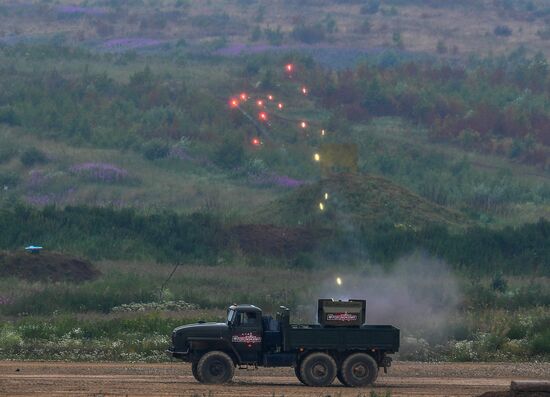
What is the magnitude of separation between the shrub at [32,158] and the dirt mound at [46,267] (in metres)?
24.7

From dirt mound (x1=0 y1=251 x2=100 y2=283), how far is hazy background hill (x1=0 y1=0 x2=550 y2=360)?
16 cm

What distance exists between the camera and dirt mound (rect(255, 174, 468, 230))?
194ft

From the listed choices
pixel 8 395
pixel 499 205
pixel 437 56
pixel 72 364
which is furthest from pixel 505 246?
pixel 437 56

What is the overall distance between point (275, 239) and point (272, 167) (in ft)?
66.0

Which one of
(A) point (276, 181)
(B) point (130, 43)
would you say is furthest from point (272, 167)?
(B) point (130, 43)

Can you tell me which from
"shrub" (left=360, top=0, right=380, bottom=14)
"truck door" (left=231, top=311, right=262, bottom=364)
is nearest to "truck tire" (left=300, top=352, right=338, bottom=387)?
"truck door" (left=231, top=311, right=262, bottom=364)

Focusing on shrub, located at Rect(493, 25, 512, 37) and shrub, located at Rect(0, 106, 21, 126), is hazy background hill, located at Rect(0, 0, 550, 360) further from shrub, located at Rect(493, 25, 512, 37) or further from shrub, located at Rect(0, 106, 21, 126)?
shrub, located at Rect(493, 25, 512, 37)

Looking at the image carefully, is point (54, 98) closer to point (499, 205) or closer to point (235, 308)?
point (499, 205)

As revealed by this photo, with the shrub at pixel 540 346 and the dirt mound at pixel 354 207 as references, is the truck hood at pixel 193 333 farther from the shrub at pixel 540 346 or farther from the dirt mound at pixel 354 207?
the dirt mound at pixel 354 207

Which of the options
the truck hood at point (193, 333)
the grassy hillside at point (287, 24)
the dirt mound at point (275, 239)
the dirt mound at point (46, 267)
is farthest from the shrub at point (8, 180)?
the truck hood at point (193, 333)

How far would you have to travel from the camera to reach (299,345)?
28.8 m

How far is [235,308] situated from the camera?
29359 millimetres

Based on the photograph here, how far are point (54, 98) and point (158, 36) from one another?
30.4 metres

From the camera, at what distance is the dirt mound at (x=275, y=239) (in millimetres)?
54344
